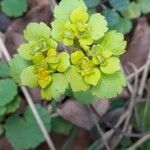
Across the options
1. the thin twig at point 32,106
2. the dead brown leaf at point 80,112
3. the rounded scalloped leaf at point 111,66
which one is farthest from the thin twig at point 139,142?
the rounded scalloped leaf at point 111,66

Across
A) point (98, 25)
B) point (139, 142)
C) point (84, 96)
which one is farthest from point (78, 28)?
point (139, 142)

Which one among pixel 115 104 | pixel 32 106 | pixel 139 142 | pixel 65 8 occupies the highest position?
pixel 65 8

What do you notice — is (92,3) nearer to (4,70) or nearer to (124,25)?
(124,25)

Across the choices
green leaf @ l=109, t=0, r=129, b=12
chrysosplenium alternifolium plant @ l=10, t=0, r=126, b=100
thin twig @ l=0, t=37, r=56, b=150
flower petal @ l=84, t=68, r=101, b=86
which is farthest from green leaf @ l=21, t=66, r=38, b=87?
green leaf @ l=109, t=0, r=129, b=12

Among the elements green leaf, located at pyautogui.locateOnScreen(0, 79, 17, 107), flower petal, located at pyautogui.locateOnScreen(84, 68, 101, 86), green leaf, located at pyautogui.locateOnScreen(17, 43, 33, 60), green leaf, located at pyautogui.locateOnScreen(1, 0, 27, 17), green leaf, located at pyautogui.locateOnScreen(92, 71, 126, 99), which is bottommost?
green leaf, located at pyautogui.locateOnScreen(92, 71, 126, 99)

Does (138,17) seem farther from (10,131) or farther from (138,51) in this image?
(10,131)

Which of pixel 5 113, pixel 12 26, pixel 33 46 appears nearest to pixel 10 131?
pixel 5 113

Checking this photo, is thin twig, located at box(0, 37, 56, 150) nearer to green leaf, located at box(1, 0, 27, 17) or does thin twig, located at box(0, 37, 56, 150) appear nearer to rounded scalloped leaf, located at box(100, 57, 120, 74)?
green leaf, located at box(1, 0, 27, 17)
